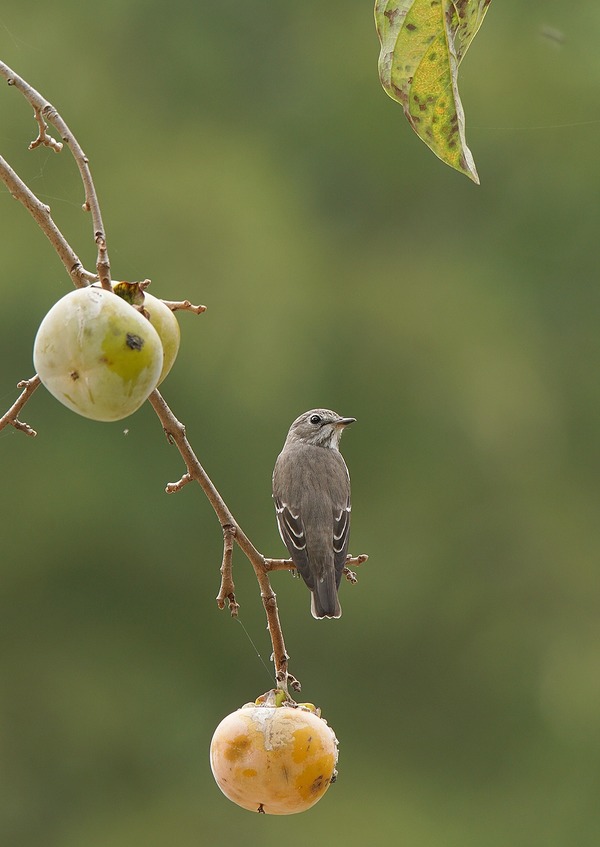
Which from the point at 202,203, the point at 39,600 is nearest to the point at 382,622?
the point at 39,600

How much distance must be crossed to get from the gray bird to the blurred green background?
20.9 feet

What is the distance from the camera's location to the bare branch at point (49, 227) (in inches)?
55.9

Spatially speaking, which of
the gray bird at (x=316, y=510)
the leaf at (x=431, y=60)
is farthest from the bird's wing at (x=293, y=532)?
the leaf at (x=431, y=60)

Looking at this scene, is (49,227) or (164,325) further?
(164,325)

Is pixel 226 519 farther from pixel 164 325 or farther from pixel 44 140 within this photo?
pixel 44 140

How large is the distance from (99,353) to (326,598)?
1928 millimetres

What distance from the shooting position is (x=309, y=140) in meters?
A: 12.5

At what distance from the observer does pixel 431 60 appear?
44.2 inches

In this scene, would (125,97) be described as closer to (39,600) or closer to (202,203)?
(202,203)

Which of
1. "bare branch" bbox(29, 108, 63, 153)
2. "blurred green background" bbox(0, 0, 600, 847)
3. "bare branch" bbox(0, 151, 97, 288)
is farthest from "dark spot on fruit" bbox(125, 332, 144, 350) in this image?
"blurred green background" bbox(0, 0, 600, 847)

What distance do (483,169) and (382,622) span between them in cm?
471

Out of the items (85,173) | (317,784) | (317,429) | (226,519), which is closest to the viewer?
(85,173)

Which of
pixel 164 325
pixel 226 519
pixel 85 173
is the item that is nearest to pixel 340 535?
pixel 226 519

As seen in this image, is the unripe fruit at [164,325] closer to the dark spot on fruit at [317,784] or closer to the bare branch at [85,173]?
the bare branch at [85,173]
